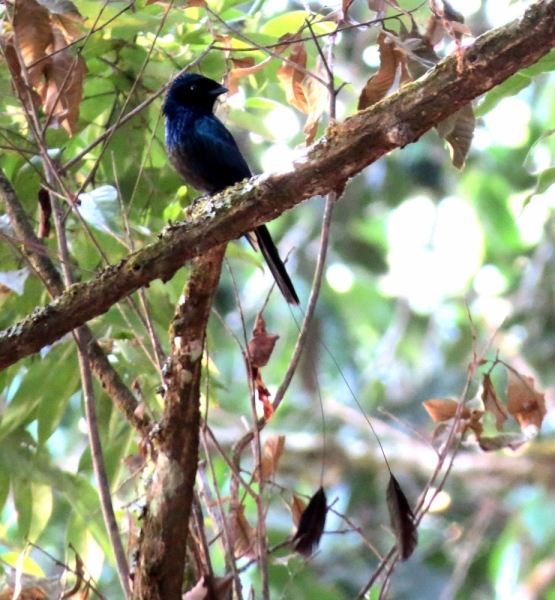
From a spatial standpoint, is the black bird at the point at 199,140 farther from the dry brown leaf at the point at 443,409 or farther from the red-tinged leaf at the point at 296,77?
the dry brown leaf at the point at 443,409

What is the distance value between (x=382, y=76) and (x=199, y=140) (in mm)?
1508

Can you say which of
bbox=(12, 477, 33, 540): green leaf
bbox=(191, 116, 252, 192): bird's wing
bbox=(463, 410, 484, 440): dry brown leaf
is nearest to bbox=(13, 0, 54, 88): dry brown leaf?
bbox=(191, 116, 252, 192): bird's wing

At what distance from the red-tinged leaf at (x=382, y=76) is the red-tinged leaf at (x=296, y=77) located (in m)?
0.28

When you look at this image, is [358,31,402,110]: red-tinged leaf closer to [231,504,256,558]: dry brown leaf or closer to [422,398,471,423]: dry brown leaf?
[422,398,471,423]: dry brown leaf

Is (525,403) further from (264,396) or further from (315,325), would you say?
(315,325)

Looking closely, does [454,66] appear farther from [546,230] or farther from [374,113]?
[546,230]

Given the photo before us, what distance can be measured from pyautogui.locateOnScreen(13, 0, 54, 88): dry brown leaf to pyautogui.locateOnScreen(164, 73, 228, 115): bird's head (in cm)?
155

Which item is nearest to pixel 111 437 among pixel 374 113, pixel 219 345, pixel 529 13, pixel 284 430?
pixel 374 113

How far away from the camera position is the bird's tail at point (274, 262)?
3125mm

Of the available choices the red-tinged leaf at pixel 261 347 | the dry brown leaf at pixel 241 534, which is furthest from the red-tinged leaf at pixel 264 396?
the dry brown leaf at pixel 241 534

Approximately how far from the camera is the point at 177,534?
2.14 m

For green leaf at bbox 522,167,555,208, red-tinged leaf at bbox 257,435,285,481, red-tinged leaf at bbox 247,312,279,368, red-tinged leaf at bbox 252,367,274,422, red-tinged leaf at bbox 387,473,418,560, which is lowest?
red-tinged leaf at bbox 387,473,418,560

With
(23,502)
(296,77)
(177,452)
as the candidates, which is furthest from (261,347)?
(23,502)

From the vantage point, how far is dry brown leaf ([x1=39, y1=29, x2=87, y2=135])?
257cm
